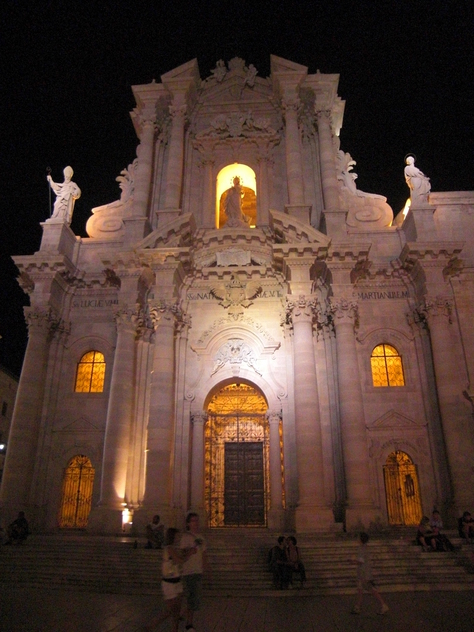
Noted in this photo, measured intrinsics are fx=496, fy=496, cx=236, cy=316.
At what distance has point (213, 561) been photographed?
40.5ft

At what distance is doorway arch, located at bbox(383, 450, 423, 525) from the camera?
56.8ft

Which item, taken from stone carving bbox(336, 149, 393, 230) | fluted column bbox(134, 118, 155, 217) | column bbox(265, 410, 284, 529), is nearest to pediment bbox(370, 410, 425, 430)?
column bbox(265, 410, 284, 529)

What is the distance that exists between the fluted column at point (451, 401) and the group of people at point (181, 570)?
11605 millimetres

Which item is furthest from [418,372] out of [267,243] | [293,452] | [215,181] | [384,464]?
[215,181]

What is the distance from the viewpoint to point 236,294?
2048 centimetres

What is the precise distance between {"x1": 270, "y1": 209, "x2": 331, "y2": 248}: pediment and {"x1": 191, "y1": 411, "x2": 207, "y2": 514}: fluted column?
7536 mm

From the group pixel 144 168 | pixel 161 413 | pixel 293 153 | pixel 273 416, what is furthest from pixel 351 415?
pixel 144 168

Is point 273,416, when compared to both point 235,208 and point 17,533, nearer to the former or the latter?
point 235,208

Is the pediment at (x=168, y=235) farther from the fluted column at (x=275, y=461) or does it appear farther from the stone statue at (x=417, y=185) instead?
the stone statue at (x=417, y=185)

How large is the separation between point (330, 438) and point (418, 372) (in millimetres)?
4245

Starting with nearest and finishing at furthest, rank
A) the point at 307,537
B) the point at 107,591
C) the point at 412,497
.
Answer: the point at 107,591
the point at 307,537
the point at 412,497

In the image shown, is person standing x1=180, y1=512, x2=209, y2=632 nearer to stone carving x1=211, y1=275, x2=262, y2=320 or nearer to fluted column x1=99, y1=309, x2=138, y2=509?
fluted column x1=99, y1=309, x2=138, y2=509

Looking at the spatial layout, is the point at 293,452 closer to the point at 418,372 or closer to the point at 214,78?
the point at 418,372

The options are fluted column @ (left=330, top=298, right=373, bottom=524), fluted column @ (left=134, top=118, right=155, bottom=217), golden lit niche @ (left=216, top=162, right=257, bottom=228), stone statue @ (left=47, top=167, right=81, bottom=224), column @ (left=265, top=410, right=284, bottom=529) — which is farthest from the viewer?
golden lit niche @ (left=216, top=162, right=257, bottom=228)
